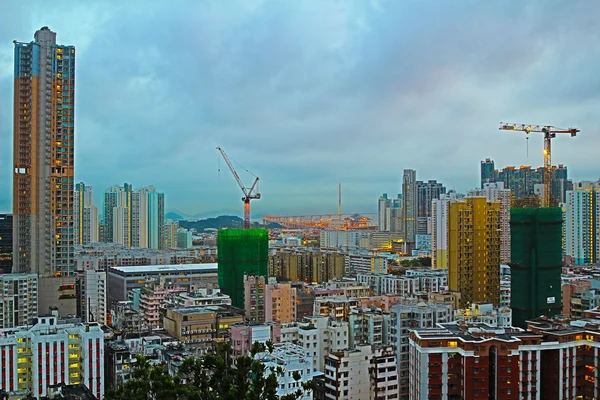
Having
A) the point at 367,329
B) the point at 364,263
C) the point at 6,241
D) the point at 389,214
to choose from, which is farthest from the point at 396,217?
the point at 367,329

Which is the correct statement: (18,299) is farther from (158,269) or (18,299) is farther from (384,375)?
(384,375)

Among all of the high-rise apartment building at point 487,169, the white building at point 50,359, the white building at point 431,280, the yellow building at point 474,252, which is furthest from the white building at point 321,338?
the high-rise apartment building at point 487,169

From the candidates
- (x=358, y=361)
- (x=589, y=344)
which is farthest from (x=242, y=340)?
(x=589, y=344)

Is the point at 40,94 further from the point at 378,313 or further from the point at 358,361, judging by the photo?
the point at 358,361

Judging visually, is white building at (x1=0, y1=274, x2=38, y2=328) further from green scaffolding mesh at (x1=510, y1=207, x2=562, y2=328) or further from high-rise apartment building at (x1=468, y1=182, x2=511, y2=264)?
high-rise apartment building at (x1=468, y1=182, x2=511, y2=264)

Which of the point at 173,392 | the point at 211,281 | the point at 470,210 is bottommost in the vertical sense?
the point at 211,281

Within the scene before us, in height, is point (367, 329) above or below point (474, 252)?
below
